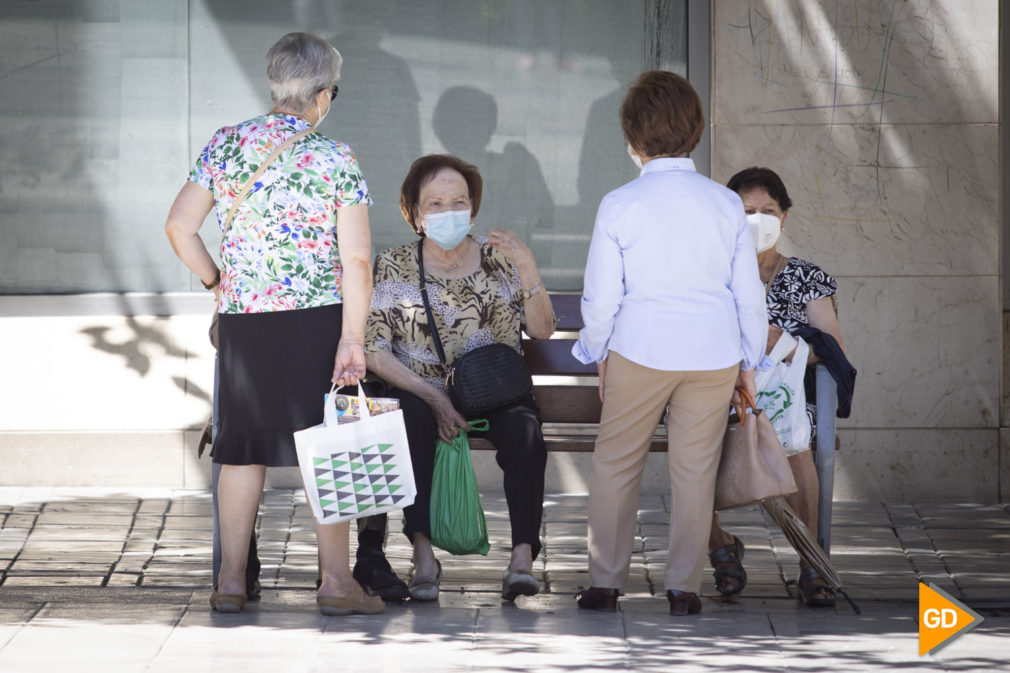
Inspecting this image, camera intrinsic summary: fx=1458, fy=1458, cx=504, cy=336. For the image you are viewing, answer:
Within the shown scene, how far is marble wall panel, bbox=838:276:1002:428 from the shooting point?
689 centimetres

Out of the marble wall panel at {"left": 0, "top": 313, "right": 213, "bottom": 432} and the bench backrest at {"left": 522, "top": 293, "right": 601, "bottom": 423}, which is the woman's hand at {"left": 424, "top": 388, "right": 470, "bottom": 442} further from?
the marble wall panel at {"left": 0, "top": 313, "right": 213, "bottom": 432}

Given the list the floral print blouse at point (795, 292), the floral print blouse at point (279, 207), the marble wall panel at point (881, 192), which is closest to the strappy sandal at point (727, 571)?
the floral print blouse at point (795, 292)

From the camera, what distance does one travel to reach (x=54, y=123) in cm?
729

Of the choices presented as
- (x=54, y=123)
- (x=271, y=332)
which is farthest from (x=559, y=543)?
(x=54, y=123)

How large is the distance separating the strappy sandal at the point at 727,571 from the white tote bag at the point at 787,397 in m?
0.41

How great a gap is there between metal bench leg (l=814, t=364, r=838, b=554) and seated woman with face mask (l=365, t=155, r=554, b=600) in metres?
0.98

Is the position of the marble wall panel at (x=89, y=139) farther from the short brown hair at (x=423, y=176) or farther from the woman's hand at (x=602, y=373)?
the woman's hand at (x=602, y=373)

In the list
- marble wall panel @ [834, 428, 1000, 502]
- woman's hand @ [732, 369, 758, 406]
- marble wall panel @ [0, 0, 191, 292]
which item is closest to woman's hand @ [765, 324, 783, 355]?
woman's hand @ [732, 369, 758, 406]

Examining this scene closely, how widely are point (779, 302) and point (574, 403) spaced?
868 mm

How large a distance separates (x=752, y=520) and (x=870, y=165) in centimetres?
178

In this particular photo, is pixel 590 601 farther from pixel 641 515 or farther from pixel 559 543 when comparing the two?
pixel 641 515

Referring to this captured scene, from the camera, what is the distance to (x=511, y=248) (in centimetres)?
520

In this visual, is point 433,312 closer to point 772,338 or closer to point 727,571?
point 772,338

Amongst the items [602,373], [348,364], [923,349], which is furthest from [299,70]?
[923,349]
